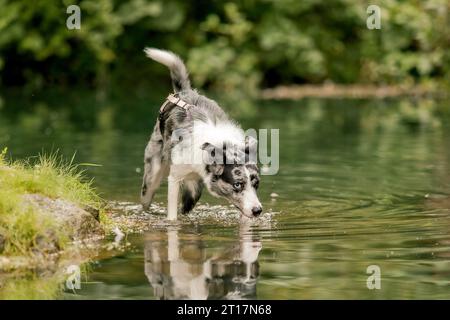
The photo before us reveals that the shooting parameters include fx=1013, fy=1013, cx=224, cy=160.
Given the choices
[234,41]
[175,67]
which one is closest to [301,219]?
[175,67]

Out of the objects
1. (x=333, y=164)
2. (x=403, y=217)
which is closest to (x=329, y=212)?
(x=403, y=217)

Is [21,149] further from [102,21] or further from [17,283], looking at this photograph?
[102,21]

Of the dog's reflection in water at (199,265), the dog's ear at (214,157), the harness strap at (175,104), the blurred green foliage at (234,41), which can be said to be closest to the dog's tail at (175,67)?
the harness strap at (175,104)

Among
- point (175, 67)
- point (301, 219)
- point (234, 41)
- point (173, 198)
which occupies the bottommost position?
point (301, 219)

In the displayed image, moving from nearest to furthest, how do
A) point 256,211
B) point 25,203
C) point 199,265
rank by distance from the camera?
point 199,265 → point 25,203 → point 256,211

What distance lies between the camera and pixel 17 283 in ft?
20.7

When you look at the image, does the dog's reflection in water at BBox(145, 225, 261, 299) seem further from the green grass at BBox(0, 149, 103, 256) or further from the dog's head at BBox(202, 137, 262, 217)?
the green grass at BBox(0, 149, 103, 256)

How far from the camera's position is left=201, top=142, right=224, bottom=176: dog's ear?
855cm

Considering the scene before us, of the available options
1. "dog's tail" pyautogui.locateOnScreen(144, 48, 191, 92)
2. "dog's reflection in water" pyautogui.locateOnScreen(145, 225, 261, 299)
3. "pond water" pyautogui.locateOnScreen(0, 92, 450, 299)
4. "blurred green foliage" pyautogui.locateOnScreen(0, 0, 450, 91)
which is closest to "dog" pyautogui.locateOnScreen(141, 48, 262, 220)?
"dog's tail" pyautogui.locateOnScreen(144, 48, 191, 92)

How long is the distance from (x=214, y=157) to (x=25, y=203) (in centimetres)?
178

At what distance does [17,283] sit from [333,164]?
25.6 ft

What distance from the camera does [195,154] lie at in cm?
880

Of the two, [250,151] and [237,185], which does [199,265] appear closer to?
[237,185]

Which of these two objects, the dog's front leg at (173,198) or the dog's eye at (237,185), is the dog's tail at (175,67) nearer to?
the dog's front leg at (173,198)
